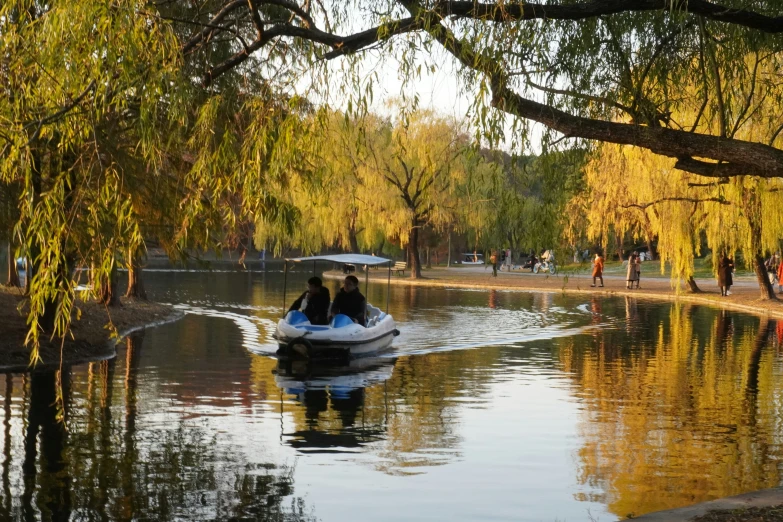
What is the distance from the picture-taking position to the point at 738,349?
22.3m

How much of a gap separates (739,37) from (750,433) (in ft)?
14.6

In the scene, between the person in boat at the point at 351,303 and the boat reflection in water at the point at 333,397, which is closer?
the boat reflection in water at the point at 333,397

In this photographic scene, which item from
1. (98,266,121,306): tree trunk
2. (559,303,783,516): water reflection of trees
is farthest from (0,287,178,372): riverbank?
(559,303,783,516): water reflection of trees

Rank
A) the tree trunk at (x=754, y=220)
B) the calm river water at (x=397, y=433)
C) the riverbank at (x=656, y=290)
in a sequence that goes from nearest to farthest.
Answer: the calm river water at (x=397, y=433), the tree trunk at (x=754, y=220), the riverbank at (x=656, y=290)

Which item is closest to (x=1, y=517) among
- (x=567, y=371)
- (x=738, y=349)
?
(x=567, y=371)

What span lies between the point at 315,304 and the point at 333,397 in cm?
630

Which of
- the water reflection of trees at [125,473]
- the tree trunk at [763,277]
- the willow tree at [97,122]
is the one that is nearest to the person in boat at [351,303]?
the water reflection of trees at [125,473]

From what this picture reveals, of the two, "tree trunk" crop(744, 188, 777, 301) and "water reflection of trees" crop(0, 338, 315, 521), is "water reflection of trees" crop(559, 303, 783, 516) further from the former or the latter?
"tree trunk" crop(744, 188, 777, 301)

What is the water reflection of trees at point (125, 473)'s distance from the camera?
8.21 m

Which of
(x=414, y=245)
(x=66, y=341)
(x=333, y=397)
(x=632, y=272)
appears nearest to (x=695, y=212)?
(x=632, y=272)

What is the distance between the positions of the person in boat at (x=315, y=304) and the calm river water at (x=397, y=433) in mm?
1325

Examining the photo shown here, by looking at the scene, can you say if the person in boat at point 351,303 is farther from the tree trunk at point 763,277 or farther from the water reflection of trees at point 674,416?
the tree trunk at point 763,277

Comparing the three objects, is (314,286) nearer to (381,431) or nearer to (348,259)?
(348,259)

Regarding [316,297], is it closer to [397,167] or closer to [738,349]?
[738,349]
